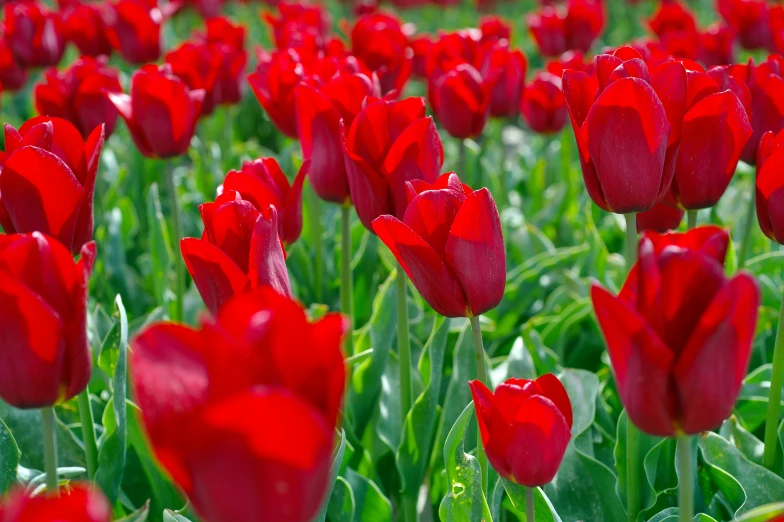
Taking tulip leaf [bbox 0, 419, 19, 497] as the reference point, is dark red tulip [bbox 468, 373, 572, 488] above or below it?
above

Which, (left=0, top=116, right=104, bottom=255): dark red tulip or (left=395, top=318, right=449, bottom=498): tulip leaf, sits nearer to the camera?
(left=0, top=116, right=104, bottom=255): dark red tulip

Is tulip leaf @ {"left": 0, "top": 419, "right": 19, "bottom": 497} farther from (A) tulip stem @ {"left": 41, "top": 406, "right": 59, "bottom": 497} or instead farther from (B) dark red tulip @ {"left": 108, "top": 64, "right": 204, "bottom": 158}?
(B) dark red tulip @ {"left": 108, "top": 64, "right": 204, "bottom": 158}

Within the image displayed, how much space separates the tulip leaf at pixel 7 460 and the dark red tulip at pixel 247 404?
71 cm

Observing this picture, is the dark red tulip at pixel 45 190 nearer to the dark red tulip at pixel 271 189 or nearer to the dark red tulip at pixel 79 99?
the dark red tulip at pixel 271 189

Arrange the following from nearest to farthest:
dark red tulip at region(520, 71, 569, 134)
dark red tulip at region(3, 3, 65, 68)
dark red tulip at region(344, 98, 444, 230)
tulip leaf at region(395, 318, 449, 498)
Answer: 1. dark red tulip at region(344, 98, 444, 230)
2. tulip leaf at region(395, 318, 449, 498)
3. dark red tulip at region(520, 71, 569, 134)
4. dark red tulip at region(3, 3, 65, 68)

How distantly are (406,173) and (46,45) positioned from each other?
6.42ft

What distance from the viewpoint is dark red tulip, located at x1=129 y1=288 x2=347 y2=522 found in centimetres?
48

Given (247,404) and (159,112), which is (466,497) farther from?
(159,112)

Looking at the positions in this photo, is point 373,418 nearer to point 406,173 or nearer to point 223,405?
point 406,173

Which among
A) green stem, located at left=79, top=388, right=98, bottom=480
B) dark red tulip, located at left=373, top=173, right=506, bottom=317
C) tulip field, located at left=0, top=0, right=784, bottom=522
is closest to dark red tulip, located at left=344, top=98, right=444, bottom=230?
tulip field, located at left=0, top=0, right=784, bottom=522

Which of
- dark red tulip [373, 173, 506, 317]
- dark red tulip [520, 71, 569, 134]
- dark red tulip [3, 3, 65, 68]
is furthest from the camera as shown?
dark red tulip [3, 3, 65, 68]

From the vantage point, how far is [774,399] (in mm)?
1229

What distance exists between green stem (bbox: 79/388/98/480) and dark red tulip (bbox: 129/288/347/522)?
735 mm

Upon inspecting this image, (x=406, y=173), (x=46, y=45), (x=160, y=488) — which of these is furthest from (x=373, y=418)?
(x=46, y=45)
